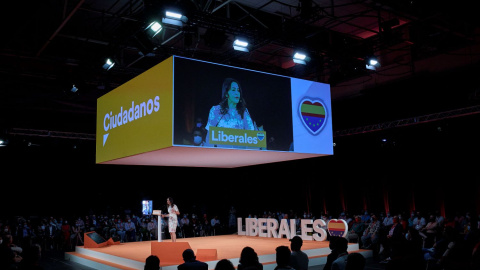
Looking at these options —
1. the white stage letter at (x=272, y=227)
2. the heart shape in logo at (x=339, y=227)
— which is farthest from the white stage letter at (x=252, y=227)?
the heart shape in logo at (x=339, y=227)

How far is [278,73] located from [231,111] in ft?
21.6

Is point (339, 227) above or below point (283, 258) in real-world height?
below

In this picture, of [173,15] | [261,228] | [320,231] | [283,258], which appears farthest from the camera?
[261,228]

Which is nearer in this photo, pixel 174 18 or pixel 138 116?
pixel 174 18

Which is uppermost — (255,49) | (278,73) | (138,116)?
(278,73)

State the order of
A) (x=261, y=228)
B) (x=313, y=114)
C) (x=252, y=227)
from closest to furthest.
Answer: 1. (x=313, y=114)
2. (x=261, y=228)
3. (x=252, y=227)

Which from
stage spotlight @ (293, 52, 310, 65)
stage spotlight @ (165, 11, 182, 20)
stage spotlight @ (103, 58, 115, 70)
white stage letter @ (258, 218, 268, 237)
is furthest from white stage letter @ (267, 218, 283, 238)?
stage spotlight @ (165, 11, 182, 20)

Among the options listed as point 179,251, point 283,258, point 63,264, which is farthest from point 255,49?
point 283,258

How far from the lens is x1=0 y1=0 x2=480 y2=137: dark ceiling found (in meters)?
10.0

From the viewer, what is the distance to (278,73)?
A: 1466 centimetres

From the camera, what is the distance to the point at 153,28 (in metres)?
9.12

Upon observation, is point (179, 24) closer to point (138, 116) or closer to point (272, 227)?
point (138, 116)

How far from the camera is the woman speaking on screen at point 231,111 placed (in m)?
8.26

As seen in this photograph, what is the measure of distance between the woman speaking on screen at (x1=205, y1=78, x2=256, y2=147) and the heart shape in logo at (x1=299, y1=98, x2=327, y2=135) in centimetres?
146
